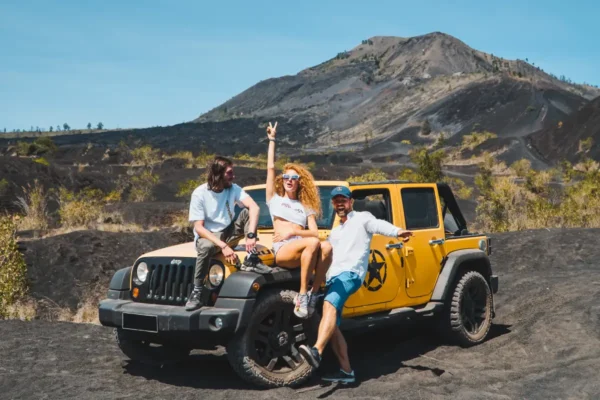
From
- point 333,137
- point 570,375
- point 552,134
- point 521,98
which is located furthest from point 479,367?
point 333,137

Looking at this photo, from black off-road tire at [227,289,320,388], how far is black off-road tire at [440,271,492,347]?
2298mm

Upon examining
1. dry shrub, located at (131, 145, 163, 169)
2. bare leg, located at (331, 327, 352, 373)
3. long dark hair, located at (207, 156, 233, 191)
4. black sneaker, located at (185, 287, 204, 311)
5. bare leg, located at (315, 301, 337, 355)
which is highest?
dry shrub, located at (131, 145, 163, 169)

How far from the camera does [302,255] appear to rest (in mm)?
6105

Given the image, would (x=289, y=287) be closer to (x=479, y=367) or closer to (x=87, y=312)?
(x=479, y=367)

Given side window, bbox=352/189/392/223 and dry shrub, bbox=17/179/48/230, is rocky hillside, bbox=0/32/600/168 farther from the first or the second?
side window, bbox=352/189/392/223

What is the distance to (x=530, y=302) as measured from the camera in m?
10.0

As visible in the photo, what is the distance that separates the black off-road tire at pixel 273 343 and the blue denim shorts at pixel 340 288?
312mm

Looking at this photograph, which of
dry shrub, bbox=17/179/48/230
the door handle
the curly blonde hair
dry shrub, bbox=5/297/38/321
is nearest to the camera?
Result: the curly blonde hair

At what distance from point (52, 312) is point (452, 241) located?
7.70 meters

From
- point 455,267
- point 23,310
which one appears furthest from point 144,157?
point 455,267

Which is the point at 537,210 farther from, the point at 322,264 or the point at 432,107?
the point at 432,107

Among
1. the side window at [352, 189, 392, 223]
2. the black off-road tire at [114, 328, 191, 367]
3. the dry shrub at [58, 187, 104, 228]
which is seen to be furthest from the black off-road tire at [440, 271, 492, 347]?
the dry shrub at [58, 187, 104, 228]

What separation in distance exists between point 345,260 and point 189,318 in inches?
57.6

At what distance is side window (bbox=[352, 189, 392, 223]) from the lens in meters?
7.45
